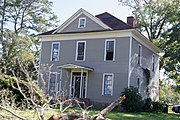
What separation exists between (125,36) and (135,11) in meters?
13.0

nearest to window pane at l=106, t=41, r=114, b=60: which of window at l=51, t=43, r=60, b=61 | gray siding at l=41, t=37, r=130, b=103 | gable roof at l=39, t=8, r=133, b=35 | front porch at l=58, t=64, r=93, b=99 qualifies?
gray siding at l=41, t=37, r=130, b=103

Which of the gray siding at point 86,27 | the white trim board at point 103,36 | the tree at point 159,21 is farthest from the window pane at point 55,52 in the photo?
the tree at point 159,21

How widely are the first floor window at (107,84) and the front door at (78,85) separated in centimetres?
171

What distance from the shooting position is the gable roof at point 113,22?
67.9 feet

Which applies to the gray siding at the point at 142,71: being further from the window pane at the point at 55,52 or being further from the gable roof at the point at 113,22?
the window pane at the point at 55,52

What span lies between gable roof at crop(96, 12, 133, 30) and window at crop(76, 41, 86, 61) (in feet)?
8.86

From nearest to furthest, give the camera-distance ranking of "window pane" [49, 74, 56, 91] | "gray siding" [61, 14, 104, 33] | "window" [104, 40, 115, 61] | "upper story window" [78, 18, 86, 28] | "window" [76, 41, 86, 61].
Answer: "window" [104, 40, 115, 61], "gray siding" [61, 14, 104, 33], "window" [76, 41, 86, 61], "upper story window" [78, 18, 86, 28], "window pane" [49, 74, 56, 91]

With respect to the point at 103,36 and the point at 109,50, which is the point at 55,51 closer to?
the point at 103,36

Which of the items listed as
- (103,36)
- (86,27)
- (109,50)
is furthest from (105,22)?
(109,50)

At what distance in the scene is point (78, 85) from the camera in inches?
857

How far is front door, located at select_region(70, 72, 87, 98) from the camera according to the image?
21.4 meters

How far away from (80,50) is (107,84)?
12.3 feet

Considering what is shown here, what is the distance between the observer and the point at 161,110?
74.7ft

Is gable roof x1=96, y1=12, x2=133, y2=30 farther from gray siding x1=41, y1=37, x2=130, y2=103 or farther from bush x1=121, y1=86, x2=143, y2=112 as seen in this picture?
bush x1=121, y1=86, x2=143, y2=112
